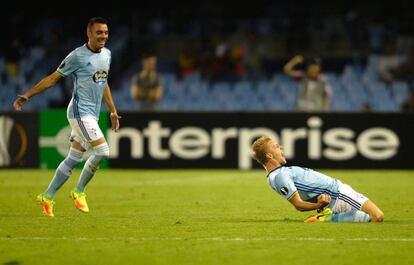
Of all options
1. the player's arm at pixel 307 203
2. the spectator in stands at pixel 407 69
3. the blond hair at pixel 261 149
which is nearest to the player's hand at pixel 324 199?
the player's arm at pixel 307 203

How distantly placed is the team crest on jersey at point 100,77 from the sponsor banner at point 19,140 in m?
8.19

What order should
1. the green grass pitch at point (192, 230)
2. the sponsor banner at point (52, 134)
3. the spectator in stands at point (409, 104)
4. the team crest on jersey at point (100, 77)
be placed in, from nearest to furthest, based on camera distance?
the green grass pitch at point (192, 230)
the team crest on jersey at point (100, 77)
the sponsor banner at point (52, 134)
the spectator in stands at point (409, 104)

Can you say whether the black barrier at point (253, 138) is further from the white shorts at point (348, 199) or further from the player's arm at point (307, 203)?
the player's arm at point (307, 203)

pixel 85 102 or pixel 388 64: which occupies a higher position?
pixel 85 102

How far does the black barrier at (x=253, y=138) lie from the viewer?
18.8 metres

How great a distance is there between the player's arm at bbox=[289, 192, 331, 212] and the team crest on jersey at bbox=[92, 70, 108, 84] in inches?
109

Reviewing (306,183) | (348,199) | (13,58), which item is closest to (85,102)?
(306,183)

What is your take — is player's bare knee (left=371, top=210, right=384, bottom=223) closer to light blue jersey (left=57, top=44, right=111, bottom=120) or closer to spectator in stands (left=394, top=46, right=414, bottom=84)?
light blue jersey (left=57, top=44, right=111, bottom=120)

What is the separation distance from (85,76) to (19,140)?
837 cm

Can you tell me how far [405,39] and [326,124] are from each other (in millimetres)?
7181

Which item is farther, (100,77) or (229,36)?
(229,36)

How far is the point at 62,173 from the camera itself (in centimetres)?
1094

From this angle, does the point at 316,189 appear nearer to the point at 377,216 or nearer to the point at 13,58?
the point at 377,216

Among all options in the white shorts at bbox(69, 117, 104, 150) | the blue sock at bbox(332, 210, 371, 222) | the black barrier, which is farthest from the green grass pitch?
the black barrier
